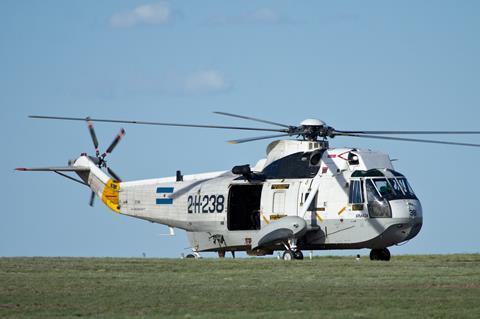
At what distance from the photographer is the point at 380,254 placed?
38438 mm

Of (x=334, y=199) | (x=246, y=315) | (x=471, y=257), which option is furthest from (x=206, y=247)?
(x=246, y=315)

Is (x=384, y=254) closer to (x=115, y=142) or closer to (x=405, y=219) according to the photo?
(x=405, y=219)

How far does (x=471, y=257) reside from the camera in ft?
131

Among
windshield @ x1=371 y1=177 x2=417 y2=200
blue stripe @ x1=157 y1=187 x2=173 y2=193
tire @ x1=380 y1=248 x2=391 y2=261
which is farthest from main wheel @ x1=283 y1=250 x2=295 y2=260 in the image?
blue stripe @ x1=157 y1=187 x2=173 y2=193

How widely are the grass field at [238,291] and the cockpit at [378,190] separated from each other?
18.8 feet

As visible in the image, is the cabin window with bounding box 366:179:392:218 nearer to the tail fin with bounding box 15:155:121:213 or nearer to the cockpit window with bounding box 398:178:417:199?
the cockpit window with bounding box 398:178:417:199

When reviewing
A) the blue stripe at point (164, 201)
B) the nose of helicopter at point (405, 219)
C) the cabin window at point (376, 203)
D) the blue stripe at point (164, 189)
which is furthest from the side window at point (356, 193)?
the blue stripe at point (164, 189)

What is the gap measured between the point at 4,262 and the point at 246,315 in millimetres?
15792

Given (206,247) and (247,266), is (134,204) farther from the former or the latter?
(247,266)

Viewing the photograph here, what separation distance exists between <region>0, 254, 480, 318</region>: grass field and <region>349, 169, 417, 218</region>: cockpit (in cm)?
573

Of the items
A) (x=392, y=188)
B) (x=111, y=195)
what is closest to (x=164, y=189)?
(x=111, y=195)

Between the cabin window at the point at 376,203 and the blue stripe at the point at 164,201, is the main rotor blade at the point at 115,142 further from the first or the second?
the cabin window at the point at 376,203

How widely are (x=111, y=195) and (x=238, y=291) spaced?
24811 mm

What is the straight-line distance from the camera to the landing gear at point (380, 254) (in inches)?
1512
